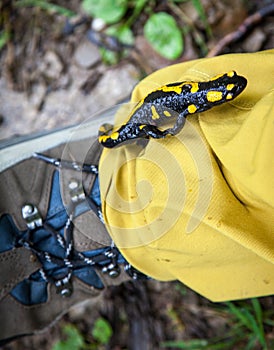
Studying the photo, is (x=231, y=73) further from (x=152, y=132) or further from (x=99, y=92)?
(x=99, y=92)

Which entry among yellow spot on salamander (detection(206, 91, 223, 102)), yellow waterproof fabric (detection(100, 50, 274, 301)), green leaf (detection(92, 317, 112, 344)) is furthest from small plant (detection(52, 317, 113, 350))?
yellow spot on salamander (detection(206, 91, 223, 102))

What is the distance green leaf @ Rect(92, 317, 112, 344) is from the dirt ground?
16 mm

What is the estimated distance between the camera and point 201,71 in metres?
1.05

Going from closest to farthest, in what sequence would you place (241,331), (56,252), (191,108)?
(191,108), (56,252), (241,331)

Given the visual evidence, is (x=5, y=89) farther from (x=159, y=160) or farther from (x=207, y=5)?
(x=159, y=160)

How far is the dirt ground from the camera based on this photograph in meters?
1.81

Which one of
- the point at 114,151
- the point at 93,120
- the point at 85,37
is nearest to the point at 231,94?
the point at 114,151

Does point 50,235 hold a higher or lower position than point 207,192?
lower

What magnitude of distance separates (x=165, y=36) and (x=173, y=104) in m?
0.93

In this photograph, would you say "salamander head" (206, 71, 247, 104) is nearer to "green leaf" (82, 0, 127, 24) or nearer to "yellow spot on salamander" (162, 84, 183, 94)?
"yellow spot on salamander" (162, 84, 183, 94)

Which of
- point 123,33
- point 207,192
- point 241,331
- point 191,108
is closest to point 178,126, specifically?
point 191,108

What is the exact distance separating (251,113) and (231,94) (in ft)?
0.30

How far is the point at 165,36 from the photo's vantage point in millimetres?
1953

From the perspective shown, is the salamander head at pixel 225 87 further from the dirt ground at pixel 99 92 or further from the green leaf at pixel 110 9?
the green leaf at pixel 110 9
